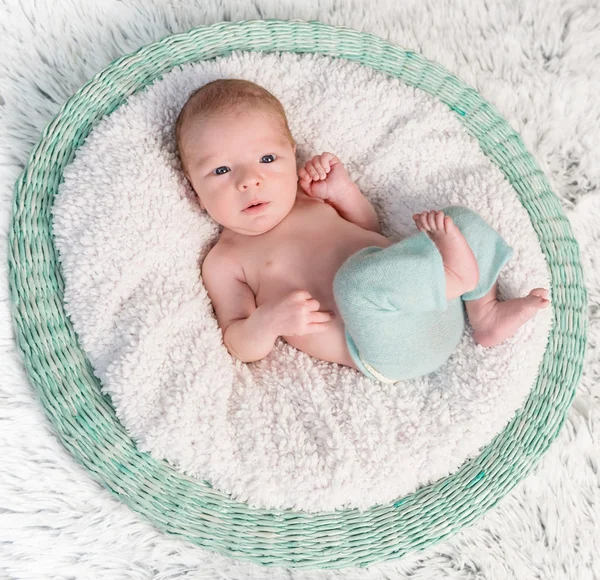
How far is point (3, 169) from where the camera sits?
57.1 inches

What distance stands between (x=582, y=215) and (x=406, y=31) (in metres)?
0.64

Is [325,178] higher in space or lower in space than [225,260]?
higher

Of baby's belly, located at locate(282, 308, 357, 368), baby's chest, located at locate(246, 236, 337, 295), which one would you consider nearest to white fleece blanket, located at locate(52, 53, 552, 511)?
baby's belly, located at locate(282, 308, 357, 368)

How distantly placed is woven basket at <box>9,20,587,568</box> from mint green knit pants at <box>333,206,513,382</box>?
236 millimetres

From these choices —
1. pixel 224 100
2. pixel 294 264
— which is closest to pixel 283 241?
pixel 294 264

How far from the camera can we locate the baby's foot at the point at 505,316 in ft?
4.07

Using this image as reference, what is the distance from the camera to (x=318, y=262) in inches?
53.5

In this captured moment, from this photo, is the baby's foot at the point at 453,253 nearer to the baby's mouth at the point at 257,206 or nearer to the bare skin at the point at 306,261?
the bare skin at the point at 306,261

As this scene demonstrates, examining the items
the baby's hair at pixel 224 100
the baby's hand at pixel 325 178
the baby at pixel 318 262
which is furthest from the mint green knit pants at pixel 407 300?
the baby's hair at pixel 224 100

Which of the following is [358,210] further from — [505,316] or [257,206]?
[505,316]

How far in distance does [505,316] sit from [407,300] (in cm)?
24

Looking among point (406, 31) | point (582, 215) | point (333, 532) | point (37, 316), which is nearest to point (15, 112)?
point (37, 316)

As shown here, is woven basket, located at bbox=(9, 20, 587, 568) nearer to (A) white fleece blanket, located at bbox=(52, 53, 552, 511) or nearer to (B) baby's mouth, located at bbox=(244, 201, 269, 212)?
(A) white fleece blanket, located at bbox=(52, 53, 552, 511)

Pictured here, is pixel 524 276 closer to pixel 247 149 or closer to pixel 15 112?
pixel 247 149
